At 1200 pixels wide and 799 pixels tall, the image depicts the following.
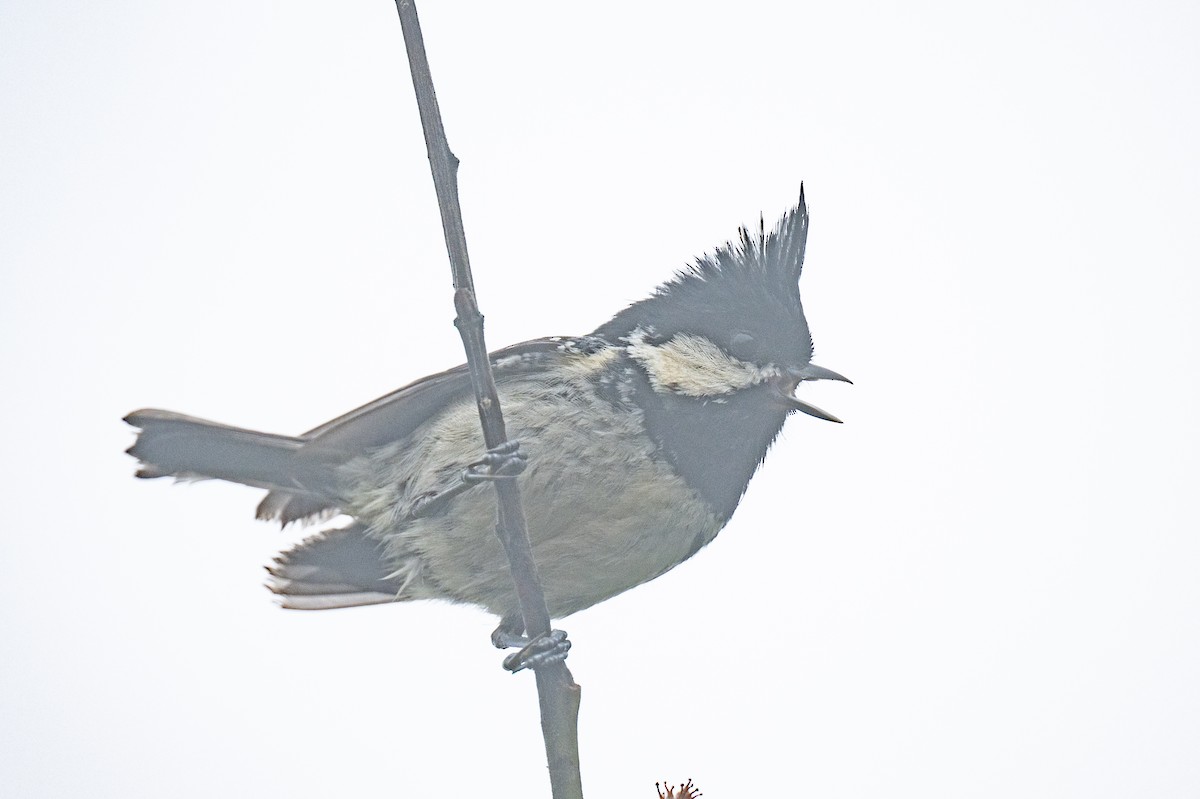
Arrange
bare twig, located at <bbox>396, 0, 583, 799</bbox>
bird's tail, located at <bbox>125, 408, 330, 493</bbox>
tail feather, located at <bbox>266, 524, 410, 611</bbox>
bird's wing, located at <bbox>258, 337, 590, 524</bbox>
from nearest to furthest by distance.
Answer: bare twig, located at <bbox>396, 0, 583, 799</bbox> → bird's tail, located at <bbox>125, 408, 330, 493</bbox> → bird's wing, located at <bbox>258, 337, 590, 524</bbox> → tail feather, located at <bbox>266, 524, 410, 611</bbox>

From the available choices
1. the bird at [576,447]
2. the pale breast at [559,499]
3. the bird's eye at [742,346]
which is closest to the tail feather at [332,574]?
the bird at [576,447]

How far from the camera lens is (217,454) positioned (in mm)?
3723

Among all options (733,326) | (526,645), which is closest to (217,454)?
(526,645)

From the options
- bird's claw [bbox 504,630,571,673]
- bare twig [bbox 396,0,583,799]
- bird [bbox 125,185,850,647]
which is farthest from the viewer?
bird [bbox 125,185,850,647]

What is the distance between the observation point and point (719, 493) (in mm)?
3912

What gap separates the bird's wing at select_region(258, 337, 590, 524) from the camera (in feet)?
12.5

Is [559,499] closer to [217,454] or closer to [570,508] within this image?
[570,508]

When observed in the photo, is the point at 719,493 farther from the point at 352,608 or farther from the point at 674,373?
the point at 352,608

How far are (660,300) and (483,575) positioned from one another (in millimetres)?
1083

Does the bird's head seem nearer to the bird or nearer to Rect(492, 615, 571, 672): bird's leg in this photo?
the bird

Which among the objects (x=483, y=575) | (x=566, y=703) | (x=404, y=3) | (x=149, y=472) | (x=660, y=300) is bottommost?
(x=566, y=703)

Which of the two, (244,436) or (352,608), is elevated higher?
(244,436)

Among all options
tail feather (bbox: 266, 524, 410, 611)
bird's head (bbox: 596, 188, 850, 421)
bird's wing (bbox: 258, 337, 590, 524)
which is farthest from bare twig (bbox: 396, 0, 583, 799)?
tail feather (bbox: 266, 524, 410, 611)

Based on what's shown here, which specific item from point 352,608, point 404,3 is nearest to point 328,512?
point 352,608
